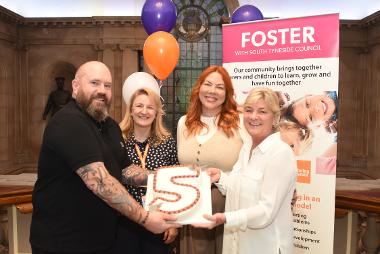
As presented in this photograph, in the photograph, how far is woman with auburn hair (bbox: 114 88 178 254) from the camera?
9.67 ft

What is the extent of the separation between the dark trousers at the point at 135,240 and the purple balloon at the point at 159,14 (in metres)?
4.31

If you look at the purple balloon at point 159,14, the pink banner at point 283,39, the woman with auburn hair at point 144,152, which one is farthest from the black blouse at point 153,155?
the purple balloon at point 159,14

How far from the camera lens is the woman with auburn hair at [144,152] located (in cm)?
295

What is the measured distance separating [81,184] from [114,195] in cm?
24

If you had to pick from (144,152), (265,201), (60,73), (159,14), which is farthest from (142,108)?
(60,73)

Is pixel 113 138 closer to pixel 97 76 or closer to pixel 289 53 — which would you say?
pixel 97 76

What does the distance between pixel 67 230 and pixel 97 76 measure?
3.39ft

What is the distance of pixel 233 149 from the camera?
127 inches

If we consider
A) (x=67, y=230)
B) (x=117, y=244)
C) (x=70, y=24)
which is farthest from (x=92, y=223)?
(x=70, y=24)

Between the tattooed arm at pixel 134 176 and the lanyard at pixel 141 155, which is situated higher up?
the lanyard at pixel 141 155

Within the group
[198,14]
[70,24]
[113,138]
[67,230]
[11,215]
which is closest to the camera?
[67,230]

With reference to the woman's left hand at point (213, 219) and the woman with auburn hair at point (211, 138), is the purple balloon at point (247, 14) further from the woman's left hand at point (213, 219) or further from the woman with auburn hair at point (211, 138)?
the woman's left hand at point (213, 219)

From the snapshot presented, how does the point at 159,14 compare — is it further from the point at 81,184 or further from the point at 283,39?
the point at 81,184

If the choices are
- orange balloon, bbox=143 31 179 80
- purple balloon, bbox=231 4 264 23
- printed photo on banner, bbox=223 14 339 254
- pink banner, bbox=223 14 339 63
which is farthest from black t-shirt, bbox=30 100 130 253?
purple balloon, bbox=231 4 264 23
